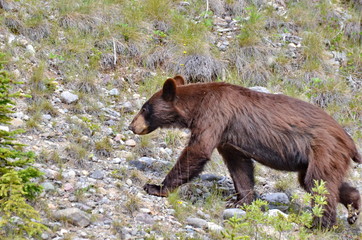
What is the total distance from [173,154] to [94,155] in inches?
55.8

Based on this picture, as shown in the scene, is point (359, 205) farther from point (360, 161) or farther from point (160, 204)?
point (160, 204)

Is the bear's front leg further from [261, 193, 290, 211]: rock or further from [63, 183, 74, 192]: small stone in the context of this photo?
[261, 193, 290, 211]: rock

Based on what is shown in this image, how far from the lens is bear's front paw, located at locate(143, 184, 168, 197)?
6.29 metres

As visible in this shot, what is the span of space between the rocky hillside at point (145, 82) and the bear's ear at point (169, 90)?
3.46 ft

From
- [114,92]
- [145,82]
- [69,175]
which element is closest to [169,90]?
[69,175]

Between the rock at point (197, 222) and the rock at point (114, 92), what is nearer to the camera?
the rock at point (197, 222)

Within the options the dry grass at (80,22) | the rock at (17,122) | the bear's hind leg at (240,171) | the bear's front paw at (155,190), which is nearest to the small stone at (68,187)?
the bear's front paw at (155,190)

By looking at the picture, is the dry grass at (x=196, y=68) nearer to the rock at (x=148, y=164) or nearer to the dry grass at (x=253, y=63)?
the dry grass at (x=253, y=63)

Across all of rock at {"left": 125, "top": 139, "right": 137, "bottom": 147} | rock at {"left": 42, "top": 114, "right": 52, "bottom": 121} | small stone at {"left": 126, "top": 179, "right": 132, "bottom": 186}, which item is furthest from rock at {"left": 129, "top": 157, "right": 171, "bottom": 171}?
rock at {"left": 42, "top": 114, "right": 52, "bottom": 121}

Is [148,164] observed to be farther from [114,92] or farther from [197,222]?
[114,92]

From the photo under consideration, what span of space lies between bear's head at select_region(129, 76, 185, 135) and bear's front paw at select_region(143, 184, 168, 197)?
972mm

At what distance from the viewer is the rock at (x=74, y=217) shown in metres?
4.92

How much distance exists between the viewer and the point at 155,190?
632 centimetres

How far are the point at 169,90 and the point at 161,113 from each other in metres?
0.35
